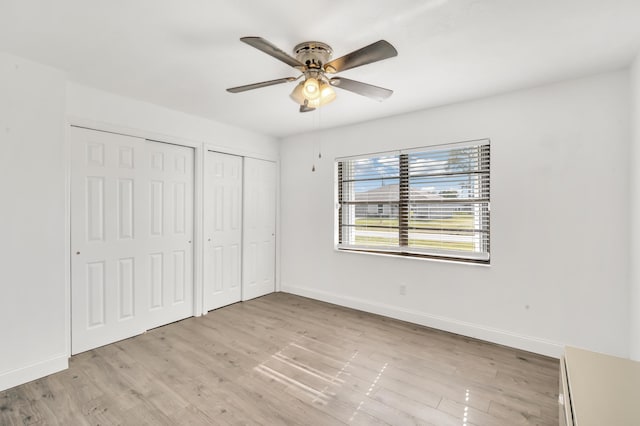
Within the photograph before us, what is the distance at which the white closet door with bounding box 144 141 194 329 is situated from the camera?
3.36 meters

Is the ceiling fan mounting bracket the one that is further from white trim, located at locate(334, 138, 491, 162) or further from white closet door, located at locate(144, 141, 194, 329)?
white closet door, located at locate(144, 141, 194, 329)

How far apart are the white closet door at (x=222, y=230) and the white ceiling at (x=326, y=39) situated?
125 cm

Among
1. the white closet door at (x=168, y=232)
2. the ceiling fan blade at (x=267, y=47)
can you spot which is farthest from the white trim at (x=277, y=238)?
the ceiling fan blade at (x=267, y=47)

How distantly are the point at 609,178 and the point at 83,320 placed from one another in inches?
192

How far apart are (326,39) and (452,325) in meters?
3.06

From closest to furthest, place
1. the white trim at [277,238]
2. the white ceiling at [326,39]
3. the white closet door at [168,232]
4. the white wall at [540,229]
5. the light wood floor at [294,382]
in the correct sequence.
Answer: the white ceiling at [326,39] → the light wood floor at [294,382] → the white wall at [540,229] → the white closet door at [168,232] → the white trim at [277,238]

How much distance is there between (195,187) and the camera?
12.3 ft

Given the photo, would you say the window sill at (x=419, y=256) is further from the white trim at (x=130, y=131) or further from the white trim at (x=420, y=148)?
the white trim at (x=130, y=131)

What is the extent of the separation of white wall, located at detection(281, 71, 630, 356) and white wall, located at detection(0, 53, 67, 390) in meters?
3.25

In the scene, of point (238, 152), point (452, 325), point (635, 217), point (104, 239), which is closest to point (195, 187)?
point (238, 152)

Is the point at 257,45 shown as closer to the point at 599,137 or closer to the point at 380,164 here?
the point at 380,164

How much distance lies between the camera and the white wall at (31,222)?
2268 millimetres

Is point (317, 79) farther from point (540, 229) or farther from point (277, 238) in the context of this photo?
point (277, 238)

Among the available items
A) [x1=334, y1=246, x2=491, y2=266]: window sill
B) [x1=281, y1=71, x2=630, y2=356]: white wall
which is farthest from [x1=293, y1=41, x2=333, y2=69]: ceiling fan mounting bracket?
[x1=334, y1=246, x2=491, y2=266]: window sill
